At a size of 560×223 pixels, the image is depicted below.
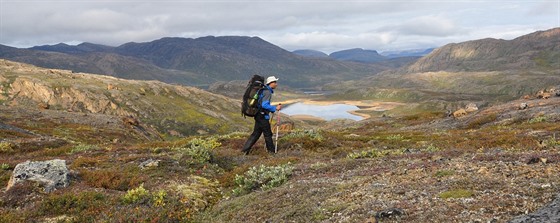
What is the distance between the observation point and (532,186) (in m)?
8.66

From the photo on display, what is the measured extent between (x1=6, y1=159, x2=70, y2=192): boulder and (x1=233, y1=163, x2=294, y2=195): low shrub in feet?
19.9

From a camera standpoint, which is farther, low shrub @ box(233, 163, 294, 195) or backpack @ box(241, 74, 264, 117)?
backpack @ box(241, 74, 264, 117)

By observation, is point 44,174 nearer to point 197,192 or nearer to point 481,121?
point 197,192

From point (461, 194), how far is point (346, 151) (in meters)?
12.4

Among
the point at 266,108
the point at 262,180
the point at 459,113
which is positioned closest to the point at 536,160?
the point at 262,180

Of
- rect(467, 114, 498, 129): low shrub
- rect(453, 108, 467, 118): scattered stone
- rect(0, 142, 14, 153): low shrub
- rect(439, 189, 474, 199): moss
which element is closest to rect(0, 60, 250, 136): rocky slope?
rect(453, 108, 467, 118): scattered stone

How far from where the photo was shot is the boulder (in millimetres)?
13016

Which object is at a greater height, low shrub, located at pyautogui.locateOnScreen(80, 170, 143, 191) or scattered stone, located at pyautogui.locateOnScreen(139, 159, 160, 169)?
scattered stone, located at pyautogui.locateOnScreen(139, 159, 160, 169)

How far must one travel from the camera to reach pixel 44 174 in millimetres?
13484

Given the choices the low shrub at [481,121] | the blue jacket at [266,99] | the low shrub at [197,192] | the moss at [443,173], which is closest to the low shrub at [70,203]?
the low shrub at [197,192]

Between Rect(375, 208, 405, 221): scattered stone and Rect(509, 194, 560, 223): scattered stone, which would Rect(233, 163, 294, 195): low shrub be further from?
Rect(509, 194, 560, 223): scattered stone

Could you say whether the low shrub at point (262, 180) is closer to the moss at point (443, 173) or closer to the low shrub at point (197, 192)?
the low shrub at point (197, 192)

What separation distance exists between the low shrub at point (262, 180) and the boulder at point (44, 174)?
6.08 metres

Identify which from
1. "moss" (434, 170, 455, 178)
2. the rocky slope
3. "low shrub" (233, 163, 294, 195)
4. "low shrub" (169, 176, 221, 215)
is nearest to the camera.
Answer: "moss" (434, 170, 455, 178)
